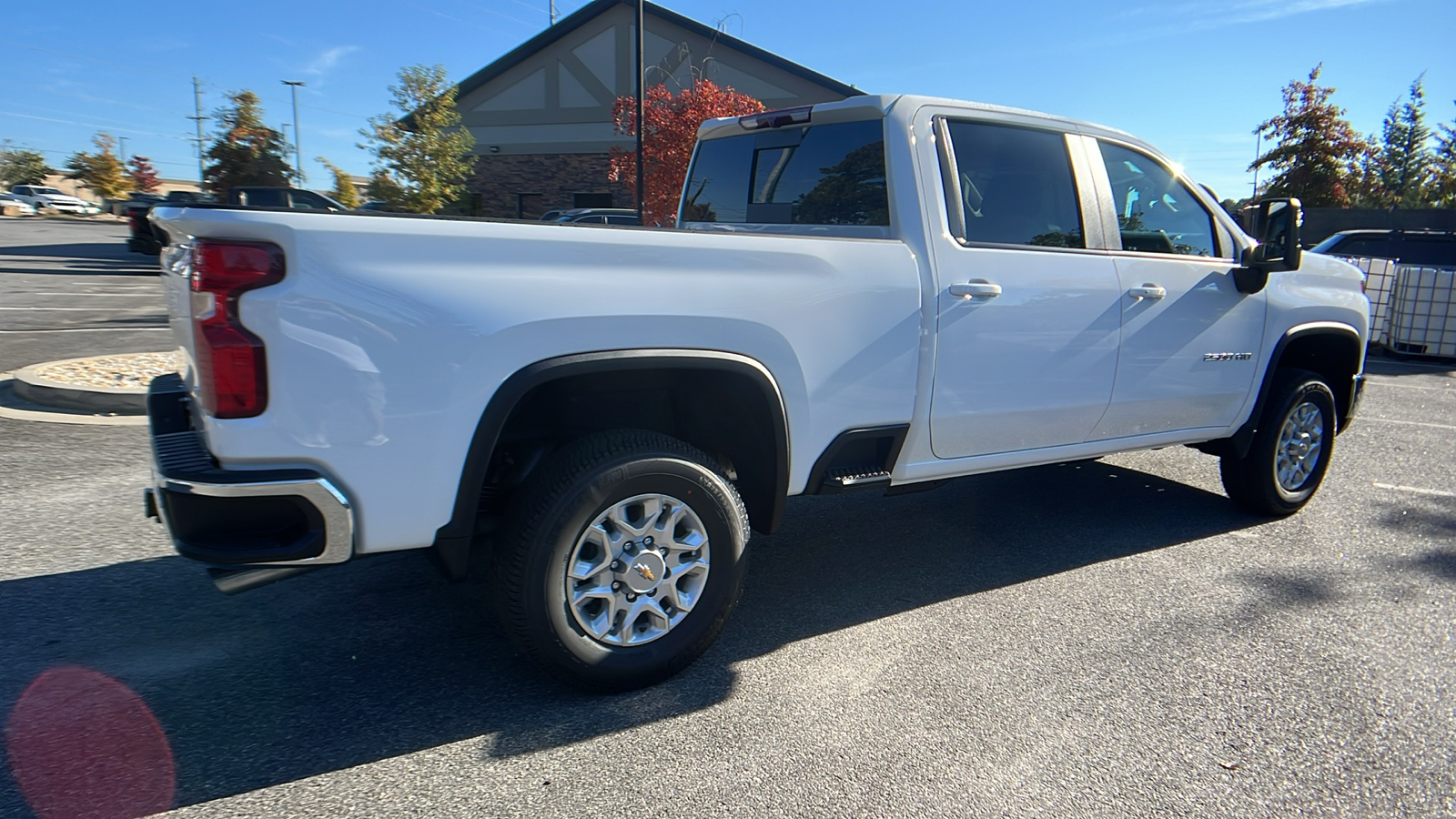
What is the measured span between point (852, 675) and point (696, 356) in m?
1.30

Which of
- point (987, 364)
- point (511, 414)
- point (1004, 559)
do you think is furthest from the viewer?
point (1004, 559)

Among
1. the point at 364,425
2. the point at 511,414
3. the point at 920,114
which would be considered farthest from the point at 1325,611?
the point at 364,425

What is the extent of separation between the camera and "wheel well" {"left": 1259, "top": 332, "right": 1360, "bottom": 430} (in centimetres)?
525

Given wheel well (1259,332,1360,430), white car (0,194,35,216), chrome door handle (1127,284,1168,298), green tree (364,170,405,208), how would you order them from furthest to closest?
white car (0,194,35,216)
green tree (364,170,405,208)
wheel well (1259,332,1360,430)
chrome door handle (1127,284,1168,298)

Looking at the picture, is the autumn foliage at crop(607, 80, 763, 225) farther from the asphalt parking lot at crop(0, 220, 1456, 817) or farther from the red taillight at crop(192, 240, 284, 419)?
the red taillight at crop(192, 240, 284, 419)

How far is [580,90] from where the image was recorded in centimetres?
2862

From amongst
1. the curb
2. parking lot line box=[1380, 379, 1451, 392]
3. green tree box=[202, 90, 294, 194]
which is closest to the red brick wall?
green tree box=[202, 90, 294, 194]

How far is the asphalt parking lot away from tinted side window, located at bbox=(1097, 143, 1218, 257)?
5.17 ft

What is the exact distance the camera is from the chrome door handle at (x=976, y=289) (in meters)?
3.54

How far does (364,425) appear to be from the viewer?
2445mm

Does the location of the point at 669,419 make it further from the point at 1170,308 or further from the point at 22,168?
the point at 22,168

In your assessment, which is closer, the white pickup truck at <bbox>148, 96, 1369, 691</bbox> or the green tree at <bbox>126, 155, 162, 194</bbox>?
the white pickup truck at <bbox>148, 96, 1369, 691</bbox>

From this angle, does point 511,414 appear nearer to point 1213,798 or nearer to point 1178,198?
point 1213,798

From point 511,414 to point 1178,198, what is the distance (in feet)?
11.8
